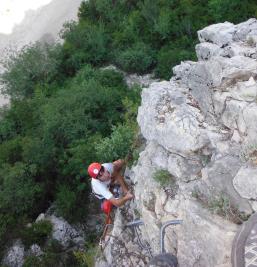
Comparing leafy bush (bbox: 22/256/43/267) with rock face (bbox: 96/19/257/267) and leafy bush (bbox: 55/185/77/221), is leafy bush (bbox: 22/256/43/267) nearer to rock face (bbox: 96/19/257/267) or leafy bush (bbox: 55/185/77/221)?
leafy bush (bbox: 55/185/77/221)

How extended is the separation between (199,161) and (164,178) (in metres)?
0.85

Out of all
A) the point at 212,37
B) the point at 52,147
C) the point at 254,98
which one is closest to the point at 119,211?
the point at 254,98

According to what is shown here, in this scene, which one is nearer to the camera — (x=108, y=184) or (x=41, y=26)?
(x=108, y=184)

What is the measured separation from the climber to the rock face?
1.21ft

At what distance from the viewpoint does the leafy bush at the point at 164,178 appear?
9695mm

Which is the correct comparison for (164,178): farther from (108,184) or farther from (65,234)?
(65,234)

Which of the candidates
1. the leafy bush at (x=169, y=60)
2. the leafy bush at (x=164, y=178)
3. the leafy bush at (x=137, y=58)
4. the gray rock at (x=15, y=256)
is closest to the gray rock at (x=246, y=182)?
the leafy bush at (x=164, y=178)

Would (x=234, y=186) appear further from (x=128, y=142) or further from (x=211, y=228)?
(x=128, y=142)

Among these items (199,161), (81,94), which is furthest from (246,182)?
(81,94)

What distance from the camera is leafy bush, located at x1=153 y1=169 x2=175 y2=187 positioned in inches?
382

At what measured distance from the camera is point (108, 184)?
1148 centimetres

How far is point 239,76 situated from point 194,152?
1.84 meters

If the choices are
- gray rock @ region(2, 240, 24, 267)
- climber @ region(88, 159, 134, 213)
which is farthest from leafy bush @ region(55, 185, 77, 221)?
climber @ region(88, 159, 134, 213)

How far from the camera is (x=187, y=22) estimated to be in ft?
75.8
